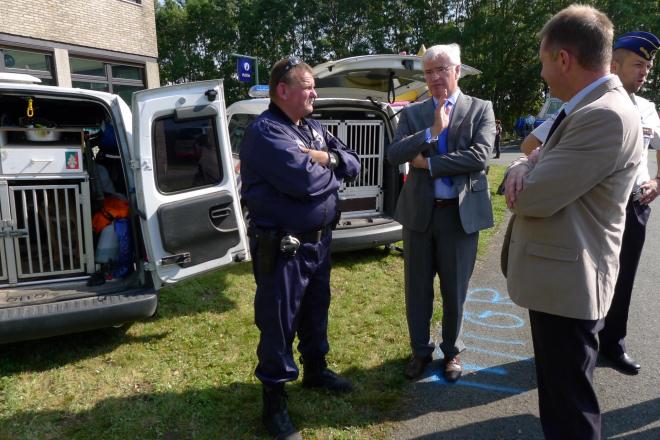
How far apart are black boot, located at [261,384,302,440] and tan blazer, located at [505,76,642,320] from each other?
1.38m

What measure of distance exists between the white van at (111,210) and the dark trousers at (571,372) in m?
2.32

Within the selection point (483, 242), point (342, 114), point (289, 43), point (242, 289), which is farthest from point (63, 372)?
point (289, 43)

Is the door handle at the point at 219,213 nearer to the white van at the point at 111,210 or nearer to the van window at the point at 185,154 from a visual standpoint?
the white van at the point at 111,210

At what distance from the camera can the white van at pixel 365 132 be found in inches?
197

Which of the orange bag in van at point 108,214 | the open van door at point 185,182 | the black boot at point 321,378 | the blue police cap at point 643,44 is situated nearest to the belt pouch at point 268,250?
the black boot at point 321,378

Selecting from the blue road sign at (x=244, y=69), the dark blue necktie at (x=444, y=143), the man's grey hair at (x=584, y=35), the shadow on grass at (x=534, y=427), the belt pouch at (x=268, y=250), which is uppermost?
the blue road sign at (x=244, y=69)

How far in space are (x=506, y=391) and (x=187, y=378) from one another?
2084 mm

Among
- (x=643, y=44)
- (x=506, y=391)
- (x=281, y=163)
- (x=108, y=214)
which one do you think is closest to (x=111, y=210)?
(x=108, y=214)

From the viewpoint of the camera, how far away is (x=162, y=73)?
119 feet

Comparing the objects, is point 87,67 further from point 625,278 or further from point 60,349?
point 625,278

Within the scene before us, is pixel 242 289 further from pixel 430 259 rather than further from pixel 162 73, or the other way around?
pixel 162 73

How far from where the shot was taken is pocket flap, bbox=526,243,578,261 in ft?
5.87

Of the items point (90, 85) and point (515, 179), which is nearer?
point (515, 179)

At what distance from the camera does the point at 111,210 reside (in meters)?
3.68
